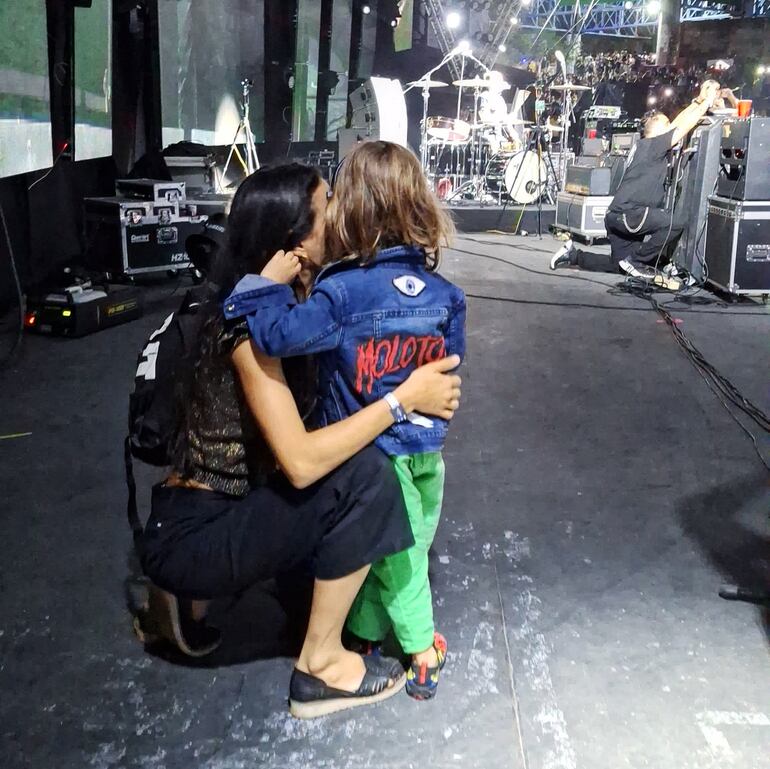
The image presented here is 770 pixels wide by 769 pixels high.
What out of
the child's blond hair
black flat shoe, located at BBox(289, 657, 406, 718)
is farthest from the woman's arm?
black flat shoe, located at BBox(289, 657, 406, 718)

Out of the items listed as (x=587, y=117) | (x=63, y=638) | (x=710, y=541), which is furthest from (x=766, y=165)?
(x=587, y=117)

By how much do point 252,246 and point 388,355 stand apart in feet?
1.04

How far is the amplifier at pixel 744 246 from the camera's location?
16.7 feet

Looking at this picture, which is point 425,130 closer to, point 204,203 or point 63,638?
point 204,203

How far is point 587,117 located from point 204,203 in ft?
19.6

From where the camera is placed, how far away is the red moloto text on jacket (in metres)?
1.46

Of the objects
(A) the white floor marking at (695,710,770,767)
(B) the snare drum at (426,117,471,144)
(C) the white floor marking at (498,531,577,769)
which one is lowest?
Result: (C) the white floor marking at (498,531,577,769)

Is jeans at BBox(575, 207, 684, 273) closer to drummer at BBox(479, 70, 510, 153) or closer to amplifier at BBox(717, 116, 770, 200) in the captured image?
amplifier at BBox(717, 116, 770, 200)

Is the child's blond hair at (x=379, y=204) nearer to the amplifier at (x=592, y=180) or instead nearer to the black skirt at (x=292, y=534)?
the black skirt at (x=292, y=534)

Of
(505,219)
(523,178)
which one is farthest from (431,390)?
(523,178)

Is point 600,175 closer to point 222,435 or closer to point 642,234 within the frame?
point 642,234

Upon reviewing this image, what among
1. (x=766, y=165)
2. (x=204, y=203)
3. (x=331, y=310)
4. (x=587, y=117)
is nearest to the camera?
(x=331, y=310)

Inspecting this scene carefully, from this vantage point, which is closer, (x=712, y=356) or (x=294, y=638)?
(x=294, y=638)

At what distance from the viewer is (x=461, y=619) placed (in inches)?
74.6
